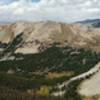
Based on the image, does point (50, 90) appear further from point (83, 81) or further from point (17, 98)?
point (17, 98)

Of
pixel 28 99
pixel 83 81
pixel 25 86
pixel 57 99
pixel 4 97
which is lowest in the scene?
pixel 25 86

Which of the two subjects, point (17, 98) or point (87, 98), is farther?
point (87, 98)

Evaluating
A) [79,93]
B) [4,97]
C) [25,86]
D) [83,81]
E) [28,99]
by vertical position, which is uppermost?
[4,97]

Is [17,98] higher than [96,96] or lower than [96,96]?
higher

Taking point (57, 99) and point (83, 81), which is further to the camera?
point (83, 81)

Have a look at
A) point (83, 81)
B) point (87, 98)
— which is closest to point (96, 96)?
point (87, 98)

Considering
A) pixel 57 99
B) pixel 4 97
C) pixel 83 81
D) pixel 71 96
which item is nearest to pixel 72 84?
pixel 83 81

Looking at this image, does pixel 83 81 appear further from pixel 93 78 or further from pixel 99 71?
pixel 99 71

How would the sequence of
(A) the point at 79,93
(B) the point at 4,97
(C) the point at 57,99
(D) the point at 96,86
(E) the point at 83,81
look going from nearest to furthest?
(B) the point at 4,97
(C) the point at 57,99
(A) the point at 79,93
(D) the point at 96,86
(E) the point at 83,81

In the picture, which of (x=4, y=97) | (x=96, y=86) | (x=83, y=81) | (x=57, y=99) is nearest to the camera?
(x=4, y=97)
